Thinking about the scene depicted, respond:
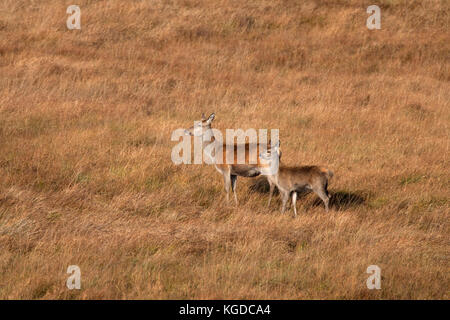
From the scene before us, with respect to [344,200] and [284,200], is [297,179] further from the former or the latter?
[344,200]

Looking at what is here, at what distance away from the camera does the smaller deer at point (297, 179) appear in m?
9.56

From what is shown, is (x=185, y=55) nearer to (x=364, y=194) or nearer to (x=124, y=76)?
(x=124, y=76)

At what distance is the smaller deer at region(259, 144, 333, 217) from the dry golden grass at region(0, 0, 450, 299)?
1.29 feet

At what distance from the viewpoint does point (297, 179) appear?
9711mm

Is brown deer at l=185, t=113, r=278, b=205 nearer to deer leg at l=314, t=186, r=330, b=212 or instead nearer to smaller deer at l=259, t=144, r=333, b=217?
smaller deer at l=259, t=144, r=333, b=217

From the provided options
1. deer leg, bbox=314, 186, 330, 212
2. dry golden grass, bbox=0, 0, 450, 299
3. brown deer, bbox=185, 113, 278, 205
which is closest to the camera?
dry golden grass, bbox=0, 0, 450, 299

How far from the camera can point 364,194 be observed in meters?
10.6

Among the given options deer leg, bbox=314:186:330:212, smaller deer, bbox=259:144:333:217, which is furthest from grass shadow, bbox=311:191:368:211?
smaller deer, bbox=259:144:333:217

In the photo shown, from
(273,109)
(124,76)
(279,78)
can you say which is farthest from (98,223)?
(279,78)

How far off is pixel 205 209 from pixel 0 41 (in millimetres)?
12270

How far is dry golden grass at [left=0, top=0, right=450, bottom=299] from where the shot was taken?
24.2ft

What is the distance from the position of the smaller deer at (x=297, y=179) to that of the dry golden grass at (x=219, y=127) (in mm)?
393

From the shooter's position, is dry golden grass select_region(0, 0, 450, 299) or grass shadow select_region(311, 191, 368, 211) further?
grass shadow select_region(311, 191, 368, 211)

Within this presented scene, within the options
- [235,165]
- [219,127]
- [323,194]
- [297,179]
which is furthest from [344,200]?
[219,127]
